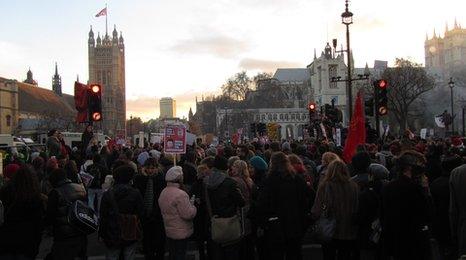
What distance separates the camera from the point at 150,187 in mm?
9539

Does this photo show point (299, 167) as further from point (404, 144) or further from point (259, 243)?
point (404, 144)

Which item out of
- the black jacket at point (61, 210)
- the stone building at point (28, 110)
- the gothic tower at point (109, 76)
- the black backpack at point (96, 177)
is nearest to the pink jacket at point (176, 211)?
the black jacket at point (61, 210)

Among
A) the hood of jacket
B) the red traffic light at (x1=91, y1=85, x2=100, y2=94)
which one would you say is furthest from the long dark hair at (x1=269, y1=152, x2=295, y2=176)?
the red traffic light at (x1=91, y1=85, x2=100, y2=94)

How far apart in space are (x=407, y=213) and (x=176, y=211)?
10.7ft

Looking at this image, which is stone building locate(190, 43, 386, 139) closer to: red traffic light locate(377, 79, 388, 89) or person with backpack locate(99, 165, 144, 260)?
red traffic light locate(377, 79, 388, 89)

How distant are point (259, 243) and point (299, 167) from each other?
1332 mm

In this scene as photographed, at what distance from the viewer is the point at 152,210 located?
31.2 ft

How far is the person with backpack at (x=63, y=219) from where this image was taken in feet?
24.6

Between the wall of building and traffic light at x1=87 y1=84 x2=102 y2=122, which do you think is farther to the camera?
the wall of building

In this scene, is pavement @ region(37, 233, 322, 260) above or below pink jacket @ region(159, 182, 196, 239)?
below

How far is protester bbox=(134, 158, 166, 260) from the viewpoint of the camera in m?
9.53

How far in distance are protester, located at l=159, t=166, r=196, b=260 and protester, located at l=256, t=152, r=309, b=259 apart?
1075mm

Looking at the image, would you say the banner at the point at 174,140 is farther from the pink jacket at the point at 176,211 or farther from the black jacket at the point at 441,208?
the black jacket at the point at 441,208

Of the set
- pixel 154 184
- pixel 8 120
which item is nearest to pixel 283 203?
pixel 154 184
